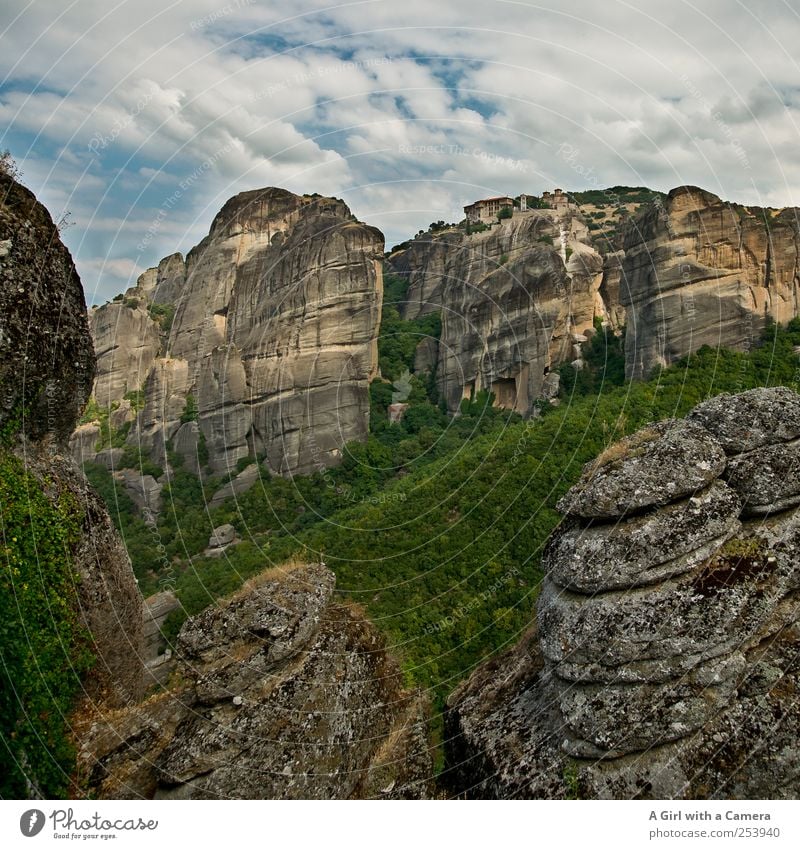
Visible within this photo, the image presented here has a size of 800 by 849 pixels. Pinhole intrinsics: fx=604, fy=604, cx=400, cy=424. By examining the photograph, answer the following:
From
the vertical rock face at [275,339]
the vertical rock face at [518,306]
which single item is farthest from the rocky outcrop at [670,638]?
the vertical rock face at [275,339]

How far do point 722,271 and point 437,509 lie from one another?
56.9 ft

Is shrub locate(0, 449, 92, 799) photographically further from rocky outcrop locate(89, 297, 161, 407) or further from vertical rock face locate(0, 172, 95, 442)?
rocky outcrop locate(89, 297, 161, 407)

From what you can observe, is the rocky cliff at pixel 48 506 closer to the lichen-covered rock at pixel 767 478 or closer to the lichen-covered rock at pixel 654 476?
→ the lichen-covered rock at pixel 654 476

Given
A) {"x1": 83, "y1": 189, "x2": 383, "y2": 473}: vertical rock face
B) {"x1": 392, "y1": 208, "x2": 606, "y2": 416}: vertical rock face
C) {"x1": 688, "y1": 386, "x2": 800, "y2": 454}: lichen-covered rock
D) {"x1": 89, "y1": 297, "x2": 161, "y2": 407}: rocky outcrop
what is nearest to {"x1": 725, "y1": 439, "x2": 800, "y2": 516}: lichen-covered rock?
{"x1": 688, "y1": 386, "x2": 800, "y2": 454}: lichen-covered rock

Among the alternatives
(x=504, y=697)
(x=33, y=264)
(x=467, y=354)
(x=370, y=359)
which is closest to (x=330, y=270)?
(x=370, y=359)

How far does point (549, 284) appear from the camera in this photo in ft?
131

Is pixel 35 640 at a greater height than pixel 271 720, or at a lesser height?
greater

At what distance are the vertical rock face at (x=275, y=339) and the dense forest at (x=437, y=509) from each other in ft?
9.19

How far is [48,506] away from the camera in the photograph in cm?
803

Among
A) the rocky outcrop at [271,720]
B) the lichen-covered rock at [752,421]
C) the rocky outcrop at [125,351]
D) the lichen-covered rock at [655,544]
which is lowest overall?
the rocky outcrop at [271,720]

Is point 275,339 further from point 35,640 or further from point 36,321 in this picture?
point 35,640

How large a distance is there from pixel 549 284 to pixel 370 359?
13.7 meters

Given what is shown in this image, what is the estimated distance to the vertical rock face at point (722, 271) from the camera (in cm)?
2795

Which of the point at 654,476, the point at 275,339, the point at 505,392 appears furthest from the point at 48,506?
the point at 505,392
